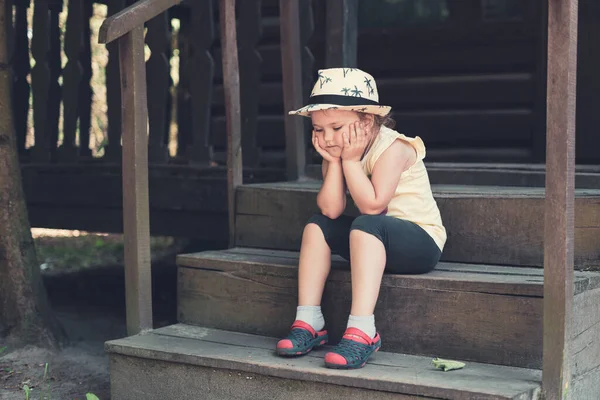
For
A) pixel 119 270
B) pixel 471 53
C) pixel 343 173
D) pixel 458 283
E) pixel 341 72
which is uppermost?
pixel 471 53

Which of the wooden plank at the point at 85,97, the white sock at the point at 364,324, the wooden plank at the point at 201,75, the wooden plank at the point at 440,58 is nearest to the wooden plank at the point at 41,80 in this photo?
the wooden plank at the point at 85,97

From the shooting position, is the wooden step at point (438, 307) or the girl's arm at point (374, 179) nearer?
the wooden step at point (438, 307)

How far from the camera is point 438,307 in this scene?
3.17m

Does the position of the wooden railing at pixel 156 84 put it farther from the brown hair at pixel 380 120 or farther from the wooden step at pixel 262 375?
the wooden step at pixel 262 375

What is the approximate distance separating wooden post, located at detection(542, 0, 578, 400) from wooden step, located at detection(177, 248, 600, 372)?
0.19 metres

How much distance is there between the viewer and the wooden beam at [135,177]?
363cm

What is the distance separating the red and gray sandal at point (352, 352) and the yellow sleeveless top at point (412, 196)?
533 mm

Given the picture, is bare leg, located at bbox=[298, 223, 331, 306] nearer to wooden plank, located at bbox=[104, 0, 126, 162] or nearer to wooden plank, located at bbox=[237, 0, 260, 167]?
wooden plank, located at bbox=[237, 0, 260, 167]

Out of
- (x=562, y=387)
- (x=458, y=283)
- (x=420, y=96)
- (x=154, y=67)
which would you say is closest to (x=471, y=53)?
(x=420, y=96)

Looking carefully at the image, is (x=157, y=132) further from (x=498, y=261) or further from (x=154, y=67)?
(x=498, y=261)

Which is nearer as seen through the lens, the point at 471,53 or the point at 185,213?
the point at 185,213

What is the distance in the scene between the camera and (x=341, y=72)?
3295mm

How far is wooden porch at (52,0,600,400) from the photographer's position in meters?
2.76

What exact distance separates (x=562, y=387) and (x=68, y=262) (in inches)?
248
